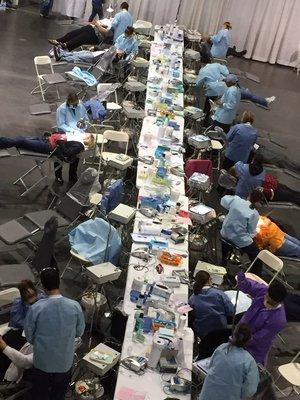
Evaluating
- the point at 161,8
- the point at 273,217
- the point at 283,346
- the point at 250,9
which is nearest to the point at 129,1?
the point at 161,8

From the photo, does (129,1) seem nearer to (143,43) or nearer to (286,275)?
(143,43)

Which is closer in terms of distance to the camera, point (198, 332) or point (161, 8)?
point (198, 332)

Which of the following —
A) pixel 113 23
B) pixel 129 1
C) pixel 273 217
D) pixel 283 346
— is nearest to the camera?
pixel 283 346

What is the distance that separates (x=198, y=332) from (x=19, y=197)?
3.54m

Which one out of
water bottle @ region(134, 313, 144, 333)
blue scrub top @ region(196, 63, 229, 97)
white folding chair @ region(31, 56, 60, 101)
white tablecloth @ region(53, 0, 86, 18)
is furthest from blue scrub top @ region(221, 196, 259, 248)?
white tablecloth @ region(53, 0, 86, 18)

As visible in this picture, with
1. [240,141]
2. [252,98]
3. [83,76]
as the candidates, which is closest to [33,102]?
[83,76]

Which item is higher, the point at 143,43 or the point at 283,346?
the point at 143,43

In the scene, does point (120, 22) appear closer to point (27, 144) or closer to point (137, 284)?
point (27, 144)

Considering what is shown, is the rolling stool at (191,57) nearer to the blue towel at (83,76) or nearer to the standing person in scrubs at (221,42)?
the standing person in scrubs at (221,42)

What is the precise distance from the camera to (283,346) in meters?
7.26

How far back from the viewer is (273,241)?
810 cm

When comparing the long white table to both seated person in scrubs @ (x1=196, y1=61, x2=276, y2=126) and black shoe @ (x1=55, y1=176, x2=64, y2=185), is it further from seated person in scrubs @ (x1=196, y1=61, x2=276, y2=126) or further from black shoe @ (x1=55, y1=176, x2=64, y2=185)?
black shoe @ (x1=55, y1=176, x2=64, y2=185)

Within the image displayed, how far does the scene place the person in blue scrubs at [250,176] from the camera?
29.0ft

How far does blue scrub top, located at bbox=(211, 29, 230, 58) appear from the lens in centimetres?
1466
